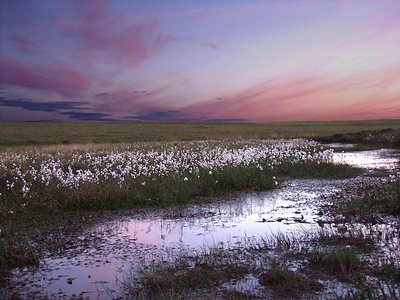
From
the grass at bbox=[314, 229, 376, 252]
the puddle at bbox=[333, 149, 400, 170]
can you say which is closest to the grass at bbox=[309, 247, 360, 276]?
the grass at bbox=[314, 229, 376, 252]

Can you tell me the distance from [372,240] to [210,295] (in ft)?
12.3

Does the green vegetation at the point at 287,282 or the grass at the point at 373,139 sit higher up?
the grass at the point at 373,139

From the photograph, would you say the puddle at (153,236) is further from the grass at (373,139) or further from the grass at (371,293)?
the grass at (373,139)

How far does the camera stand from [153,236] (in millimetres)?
9172

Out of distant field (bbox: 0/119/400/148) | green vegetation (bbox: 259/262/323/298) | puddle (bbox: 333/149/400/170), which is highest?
distant field (bbox: 0/119/400/148)

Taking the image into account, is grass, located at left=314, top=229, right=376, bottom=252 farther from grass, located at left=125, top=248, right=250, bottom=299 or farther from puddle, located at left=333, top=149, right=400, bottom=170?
puddle, located at left=333, top=149, right=400, bottom=170

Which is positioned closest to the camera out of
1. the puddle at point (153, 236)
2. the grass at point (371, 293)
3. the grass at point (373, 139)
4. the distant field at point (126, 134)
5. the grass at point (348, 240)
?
the grass at point (371, 293)

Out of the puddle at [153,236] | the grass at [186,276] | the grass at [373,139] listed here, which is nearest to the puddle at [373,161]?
the puddle at [153,236]

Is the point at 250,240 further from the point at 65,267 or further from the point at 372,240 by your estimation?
the point at 65,267

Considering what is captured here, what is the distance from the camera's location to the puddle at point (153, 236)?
659 cm

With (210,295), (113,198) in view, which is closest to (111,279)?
(210,295)

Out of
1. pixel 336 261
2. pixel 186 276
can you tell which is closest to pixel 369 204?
pixel 336 261

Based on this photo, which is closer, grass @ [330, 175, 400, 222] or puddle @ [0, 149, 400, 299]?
puddle @ [0, 149, 400, 299]

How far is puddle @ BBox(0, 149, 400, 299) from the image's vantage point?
6.59m
